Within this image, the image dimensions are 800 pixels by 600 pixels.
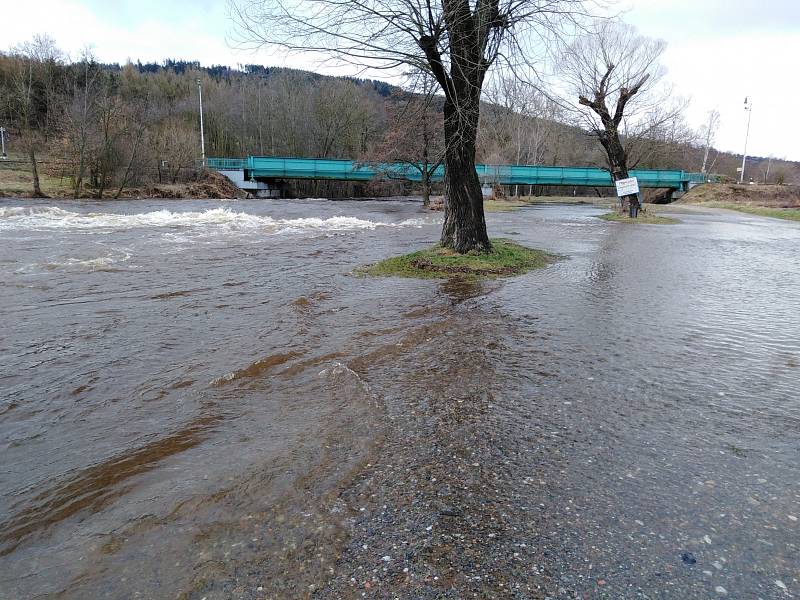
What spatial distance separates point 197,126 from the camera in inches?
3019

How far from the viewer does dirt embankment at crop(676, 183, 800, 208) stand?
44859mm

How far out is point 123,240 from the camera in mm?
14195

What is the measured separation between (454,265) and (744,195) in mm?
53109

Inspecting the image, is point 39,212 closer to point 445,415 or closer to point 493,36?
point 493,36

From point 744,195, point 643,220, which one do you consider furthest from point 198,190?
point 744,195

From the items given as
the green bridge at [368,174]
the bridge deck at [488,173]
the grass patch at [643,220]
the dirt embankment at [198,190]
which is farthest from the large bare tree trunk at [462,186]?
the green bridge at [368,174]

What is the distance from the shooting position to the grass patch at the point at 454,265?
9828 millimetres

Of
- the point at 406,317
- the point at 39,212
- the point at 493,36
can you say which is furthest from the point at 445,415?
the point at 39,212

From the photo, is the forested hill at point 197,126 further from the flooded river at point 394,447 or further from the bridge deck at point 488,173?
the flooded river at point 394,447

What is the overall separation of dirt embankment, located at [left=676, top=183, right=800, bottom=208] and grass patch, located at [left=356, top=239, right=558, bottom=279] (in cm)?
4201

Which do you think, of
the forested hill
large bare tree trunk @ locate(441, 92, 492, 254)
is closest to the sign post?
the forested hill

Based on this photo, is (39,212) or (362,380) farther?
(39,212)

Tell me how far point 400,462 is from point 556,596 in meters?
1.28

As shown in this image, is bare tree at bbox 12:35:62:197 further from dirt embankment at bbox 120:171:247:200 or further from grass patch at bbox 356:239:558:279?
grass patch at bbox 356:239:558:279
